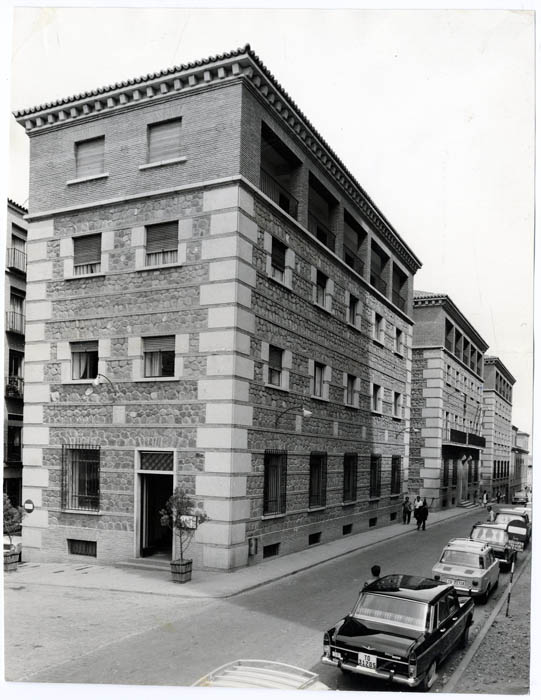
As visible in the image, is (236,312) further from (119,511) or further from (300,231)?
(119,511)

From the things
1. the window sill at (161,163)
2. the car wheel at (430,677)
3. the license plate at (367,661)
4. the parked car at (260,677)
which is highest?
the window sill at (161,163)

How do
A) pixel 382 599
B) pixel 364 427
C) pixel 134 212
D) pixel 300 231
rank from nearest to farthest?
pixel 382 599
pixel 134 212
pixel 300 231
pixel 364 427

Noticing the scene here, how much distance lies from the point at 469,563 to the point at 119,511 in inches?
401

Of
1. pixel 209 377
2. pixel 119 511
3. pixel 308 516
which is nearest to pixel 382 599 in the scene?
pixel 209 377

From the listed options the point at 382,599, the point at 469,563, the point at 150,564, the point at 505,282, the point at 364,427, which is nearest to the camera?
the point at 382,599

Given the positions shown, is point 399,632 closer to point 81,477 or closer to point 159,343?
point 159,343

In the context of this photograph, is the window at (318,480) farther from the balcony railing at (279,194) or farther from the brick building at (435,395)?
the brick building at (435,395)

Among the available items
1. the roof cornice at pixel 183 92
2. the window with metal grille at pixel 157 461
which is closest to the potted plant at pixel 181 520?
the window with metal grille at pixel 157 461

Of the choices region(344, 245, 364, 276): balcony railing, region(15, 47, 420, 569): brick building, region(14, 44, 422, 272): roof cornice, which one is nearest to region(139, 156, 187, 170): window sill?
region(15, 47, 420, 569): brick building

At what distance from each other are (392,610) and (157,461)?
32.4 ft

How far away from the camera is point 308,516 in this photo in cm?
2345

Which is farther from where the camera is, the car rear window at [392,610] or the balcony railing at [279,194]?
the balcony railing at [279,194]

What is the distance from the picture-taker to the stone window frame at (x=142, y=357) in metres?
18.9

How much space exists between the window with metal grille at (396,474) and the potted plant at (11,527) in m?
19.0
